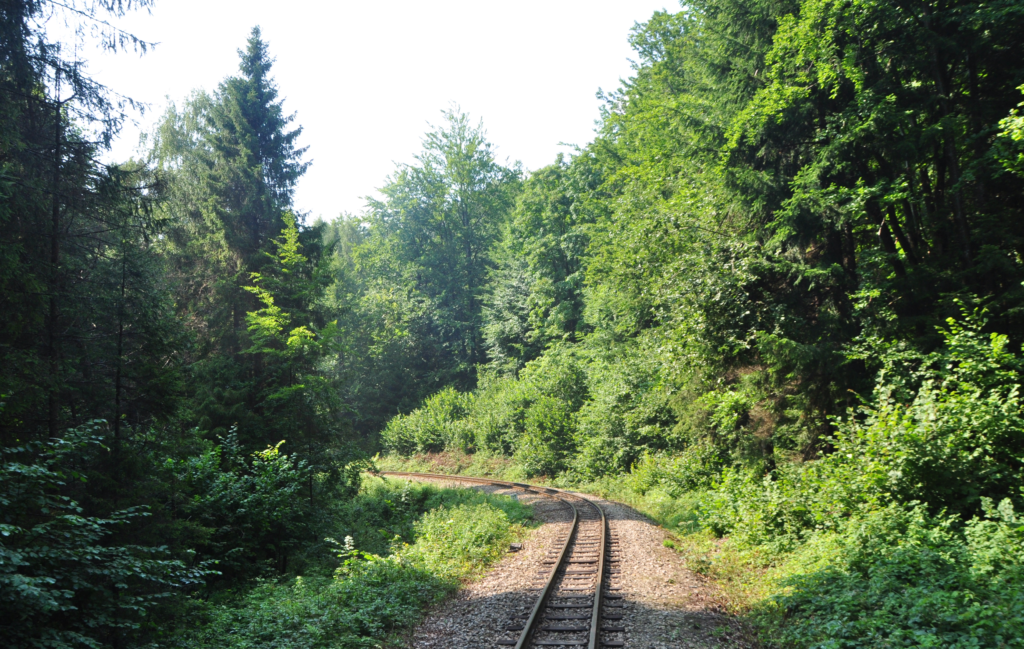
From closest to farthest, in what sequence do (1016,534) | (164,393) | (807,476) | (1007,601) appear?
1. (1007,601)
2. (1016,534)
3. (164,393)
4. (807,476)

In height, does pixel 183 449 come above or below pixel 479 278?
below

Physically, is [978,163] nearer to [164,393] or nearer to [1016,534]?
[1016,534]

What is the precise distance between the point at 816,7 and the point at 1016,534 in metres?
9.09

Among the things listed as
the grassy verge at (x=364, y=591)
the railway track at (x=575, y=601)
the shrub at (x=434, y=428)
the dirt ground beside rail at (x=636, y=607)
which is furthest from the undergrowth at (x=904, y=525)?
the shrub at (x=434, y=428)

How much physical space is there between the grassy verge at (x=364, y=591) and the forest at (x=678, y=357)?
0.07 metres

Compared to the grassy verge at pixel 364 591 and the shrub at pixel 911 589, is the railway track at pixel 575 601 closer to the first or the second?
the grassy verge at pixel 364 591

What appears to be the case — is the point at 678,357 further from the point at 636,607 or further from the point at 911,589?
the point at 911,589

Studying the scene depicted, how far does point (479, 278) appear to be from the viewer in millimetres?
45000

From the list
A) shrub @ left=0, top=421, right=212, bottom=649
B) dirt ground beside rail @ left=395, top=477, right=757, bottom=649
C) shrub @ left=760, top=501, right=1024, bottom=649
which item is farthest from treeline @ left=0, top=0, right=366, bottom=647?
shrub @ left=760, top=501, right=1024, bottom=649

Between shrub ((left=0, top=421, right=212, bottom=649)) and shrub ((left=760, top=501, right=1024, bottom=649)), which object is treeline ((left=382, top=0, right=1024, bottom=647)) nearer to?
shrub ((left=760, top=501, right=1024, bottom=649))

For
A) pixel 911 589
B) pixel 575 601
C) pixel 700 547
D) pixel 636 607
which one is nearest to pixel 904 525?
pixel 911 589

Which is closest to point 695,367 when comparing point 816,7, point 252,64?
point 816,7

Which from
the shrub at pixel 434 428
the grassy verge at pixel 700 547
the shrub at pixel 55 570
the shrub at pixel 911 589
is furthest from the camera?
the shrub at pixel 434 428

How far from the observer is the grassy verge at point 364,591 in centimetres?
719
